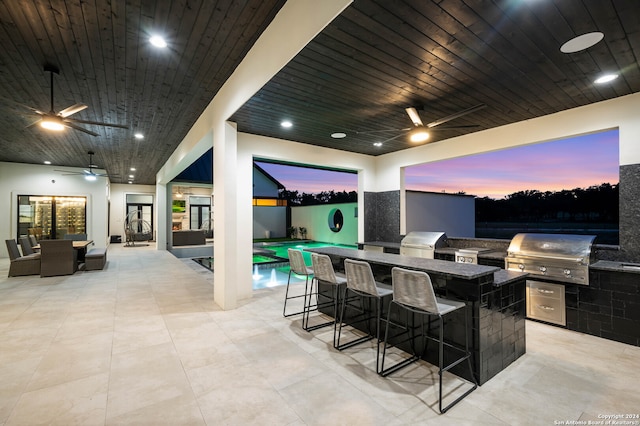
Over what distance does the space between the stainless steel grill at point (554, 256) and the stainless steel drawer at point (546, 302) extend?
15 centimetres

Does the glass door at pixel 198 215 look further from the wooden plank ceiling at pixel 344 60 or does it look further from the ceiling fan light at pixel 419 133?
the ceiling fan light at pixel 419 133

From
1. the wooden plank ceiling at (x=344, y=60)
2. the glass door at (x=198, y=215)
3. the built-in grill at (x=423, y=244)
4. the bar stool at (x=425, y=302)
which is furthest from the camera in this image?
the glass door at (x=198, y=215)

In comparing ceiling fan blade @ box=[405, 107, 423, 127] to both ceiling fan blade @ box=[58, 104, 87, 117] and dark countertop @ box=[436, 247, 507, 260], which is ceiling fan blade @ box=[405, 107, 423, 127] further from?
ceiling fan blade @ box=[58, 104, 87, 117]

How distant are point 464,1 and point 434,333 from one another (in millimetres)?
2679

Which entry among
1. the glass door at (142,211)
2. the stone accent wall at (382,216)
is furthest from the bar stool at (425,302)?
the glass door at (142,211)

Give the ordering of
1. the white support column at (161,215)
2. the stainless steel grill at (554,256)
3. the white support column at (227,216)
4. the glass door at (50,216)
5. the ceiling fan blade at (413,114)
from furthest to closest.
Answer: the white support column at (161,215) < the glass door at (50,216) < the white support column at (227,216) < the ceiling fan blade at (413,114) < the stainless steel grill at (554,256)

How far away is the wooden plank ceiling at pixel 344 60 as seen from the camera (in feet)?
7.30

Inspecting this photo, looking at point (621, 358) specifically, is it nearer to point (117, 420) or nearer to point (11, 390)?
point (117, 420)

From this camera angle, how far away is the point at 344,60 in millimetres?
2703

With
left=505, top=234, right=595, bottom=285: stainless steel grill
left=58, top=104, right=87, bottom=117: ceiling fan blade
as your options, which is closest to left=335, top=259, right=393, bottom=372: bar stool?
left=505, top=234, right=595, bottom=285: stainless steel grill

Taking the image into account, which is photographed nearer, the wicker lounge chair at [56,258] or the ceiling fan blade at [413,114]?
the ceiling fan blade at [413,114]

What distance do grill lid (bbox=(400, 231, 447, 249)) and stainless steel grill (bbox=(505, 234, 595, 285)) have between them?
3.74ft

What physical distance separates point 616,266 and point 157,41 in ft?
18.0

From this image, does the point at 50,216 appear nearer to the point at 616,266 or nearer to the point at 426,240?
the point at 426,240
